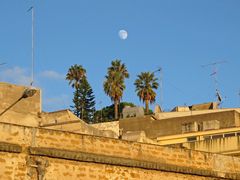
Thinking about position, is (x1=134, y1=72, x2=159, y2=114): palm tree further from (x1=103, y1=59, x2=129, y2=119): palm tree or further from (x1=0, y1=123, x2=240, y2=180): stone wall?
(x1=0, y1=123, x2=240, y2=180): stone wall

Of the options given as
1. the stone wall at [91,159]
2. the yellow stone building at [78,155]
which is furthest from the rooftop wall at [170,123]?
the stone wall at [91,159]

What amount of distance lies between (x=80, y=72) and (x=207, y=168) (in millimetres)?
45882

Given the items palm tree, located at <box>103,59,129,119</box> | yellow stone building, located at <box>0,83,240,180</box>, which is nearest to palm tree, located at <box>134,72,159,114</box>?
palm tree, located at <box>103,59,129,119</box>

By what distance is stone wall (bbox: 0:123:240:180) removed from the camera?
17562 millimetres

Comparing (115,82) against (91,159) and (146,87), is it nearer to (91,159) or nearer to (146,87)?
(146,87)

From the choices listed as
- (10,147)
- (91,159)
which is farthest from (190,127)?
(10,147)

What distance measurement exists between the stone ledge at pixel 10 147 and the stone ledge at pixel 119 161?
448 millimetres

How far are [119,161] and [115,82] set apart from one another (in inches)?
1715

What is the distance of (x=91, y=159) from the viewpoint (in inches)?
755

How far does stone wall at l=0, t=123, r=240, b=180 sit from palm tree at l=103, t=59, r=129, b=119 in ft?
129

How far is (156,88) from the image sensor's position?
6191 centimetres

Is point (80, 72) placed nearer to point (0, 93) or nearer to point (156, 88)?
point (156, 88)

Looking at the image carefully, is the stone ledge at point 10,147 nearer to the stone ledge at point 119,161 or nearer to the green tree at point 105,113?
the stone ledge at point 119,161

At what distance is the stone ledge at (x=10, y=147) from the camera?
56.3 feet
